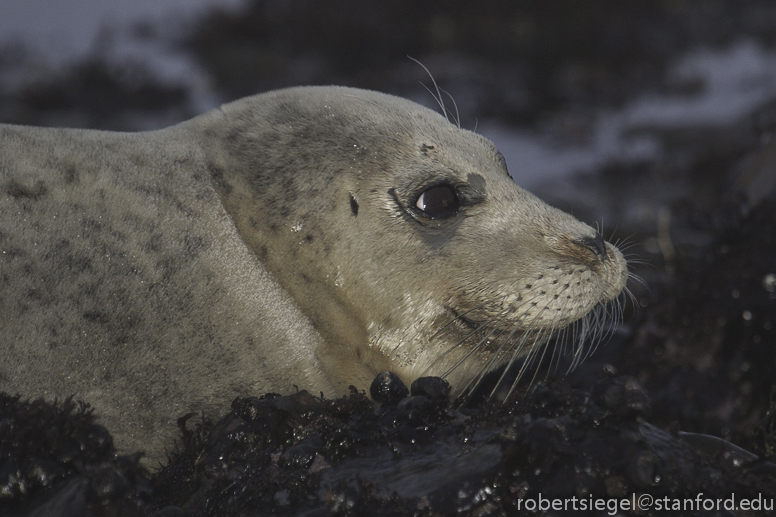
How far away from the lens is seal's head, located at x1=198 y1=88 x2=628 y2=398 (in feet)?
9.83

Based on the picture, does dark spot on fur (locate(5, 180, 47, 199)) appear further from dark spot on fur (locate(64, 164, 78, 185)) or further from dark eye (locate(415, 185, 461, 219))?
dark eye (locate(415, 185, 461, 219))

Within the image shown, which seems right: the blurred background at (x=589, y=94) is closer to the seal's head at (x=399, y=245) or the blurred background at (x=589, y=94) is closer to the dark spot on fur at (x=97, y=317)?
the seal's head at (x=399, y=245)

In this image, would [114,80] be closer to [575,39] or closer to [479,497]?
[575,39]

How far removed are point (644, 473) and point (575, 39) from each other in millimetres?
15860

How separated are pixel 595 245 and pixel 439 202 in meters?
0.68

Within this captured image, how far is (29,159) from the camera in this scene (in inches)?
111

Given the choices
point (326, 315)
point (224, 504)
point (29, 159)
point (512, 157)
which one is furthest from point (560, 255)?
point (512, 157)

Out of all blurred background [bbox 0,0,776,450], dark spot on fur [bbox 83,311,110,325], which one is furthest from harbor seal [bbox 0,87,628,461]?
blurred background [bbox 0,0,776,450]

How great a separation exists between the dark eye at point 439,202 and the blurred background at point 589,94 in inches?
46.5

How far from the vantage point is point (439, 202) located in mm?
3096

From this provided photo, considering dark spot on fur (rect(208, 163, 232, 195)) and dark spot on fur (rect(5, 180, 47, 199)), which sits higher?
dark spot on fur (rect(5, 180, 47, 199))

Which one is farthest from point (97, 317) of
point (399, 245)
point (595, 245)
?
point (595, 245)

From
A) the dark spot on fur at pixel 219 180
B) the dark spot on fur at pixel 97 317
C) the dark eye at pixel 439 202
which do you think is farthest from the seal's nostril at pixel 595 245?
the dark spot on fur at pixel 97 317

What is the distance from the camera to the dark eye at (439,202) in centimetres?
306
